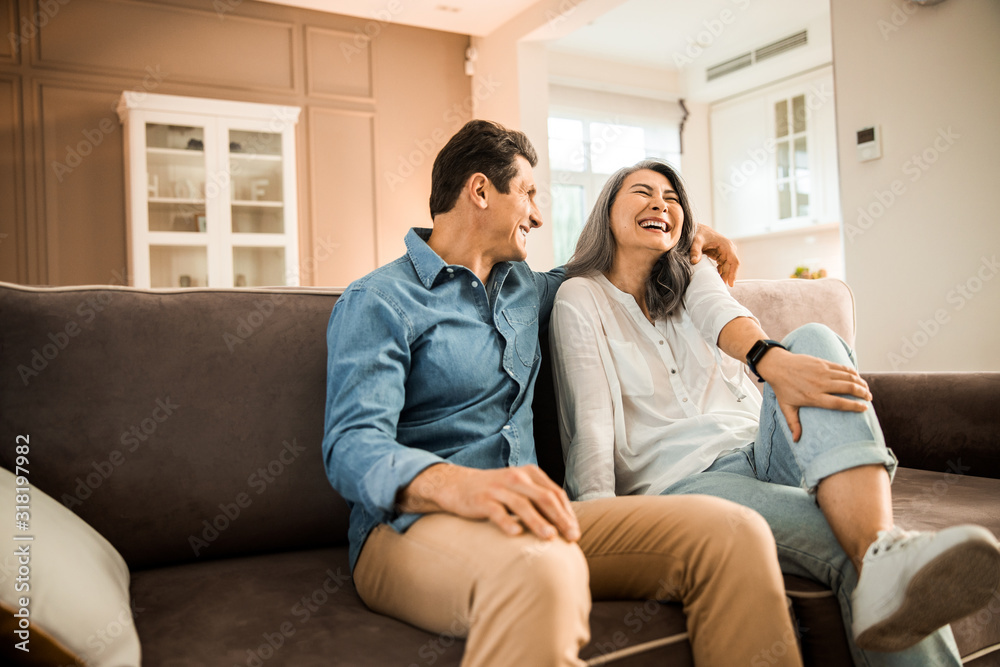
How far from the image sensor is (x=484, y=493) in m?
0.89

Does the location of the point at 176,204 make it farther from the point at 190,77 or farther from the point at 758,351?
the point at 758,351

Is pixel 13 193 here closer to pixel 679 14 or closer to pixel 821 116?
pixel 679 14

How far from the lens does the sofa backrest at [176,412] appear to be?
116 centimetres

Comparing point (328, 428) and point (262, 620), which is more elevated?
point (328, 428)

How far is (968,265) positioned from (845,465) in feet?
6.94

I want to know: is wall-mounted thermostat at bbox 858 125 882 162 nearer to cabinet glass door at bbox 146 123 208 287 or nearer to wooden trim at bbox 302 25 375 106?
wooden trim at bbox 302 25 375 106

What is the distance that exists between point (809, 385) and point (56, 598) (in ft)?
3.40

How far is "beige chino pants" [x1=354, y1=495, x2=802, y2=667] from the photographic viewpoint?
79 cm

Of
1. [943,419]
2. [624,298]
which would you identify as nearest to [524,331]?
[624,298]

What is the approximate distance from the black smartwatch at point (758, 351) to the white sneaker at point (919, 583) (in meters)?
0.36

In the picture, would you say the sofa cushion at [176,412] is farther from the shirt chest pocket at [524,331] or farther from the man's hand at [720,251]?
the man's hand at [720,251]

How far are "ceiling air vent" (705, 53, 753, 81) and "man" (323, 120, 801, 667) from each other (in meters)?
5.42

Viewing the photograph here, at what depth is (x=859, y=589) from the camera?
3.22ft

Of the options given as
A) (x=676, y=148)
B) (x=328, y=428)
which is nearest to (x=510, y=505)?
(x=328, y=428)
